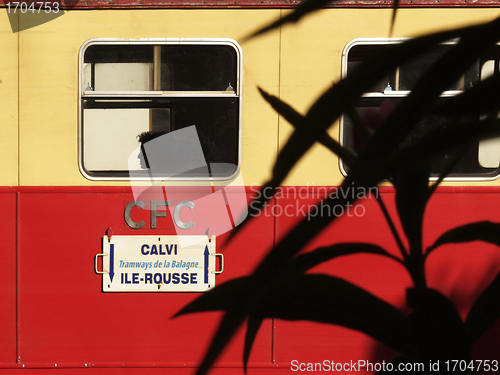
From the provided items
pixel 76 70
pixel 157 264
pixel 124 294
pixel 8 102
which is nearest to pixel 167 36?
pixel 76 70

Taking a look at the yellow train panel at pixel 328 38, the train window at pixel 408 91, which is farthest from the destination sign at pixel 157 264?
the train window at pixel 408 91

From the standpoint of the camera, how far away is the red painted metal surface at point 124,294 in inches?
91.5

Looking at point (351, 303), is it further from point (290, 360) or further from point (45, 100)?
point (45, 100)

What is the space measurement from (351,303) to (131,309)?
129cm

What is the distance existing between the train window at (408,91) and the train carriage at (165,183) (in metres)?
0.02

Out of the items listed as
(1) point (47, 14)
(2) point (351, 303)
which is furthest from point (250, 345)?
(1) point (47, 14)

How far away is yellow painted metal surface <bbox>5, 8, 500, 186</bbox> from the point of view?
229 centimetres

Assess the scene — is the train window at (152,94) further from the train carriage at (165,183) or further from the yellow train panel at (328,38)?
the yellow train panel at (328,38)

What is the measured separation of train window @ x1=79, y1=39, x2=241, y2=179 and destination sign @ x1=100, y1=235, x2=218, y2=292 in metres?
0.41

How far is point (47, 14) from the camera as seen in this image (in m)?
2.29

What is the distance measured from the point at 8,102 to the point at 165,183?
A: 1027mm

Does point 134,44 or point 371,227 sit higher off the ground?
point 134,44

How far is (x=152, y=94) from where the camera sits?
2.27 metres

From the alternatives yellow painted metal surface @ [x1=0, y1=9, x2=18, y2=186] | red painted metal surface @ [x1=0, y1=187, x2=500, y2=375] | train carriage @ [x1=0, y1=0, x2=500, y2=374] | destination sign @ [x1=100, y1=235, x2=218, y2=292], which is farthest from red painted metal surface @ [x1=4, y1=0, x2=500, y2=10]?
destination sign @ [x1=100, y1=235, x2=218, y2=292]
